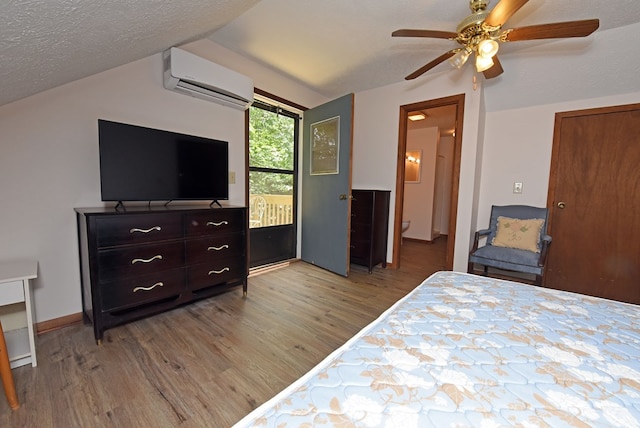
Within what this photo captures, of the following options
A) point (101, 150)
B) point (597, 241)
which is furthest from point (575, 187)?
point (101, 150)

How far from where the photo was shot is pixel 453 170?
3.06 m

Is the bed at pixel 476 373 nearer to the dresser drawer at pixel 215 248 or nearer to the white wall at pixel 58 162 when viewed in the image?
the dresser drawer at pixel 215 248

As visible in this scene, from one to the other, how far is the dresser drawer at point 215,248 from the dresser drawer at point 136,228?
0.56 feet

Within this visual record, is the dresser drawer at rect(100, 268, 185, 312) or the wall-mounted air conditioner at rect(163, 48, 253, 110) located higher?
the wall-mounted air conditioner at rect(163, 48, 253, 110)

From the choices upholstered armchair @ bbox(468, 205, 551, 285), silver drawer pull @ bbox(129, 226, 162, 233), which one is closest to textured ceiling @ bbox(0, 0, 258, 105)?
silver drawer pull @ bbox(129, 226, 162, 233)

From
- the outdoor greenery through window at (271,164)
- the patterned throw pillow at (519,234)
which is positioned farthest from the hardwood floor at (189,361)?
the patterned throw pillow at (519,234)

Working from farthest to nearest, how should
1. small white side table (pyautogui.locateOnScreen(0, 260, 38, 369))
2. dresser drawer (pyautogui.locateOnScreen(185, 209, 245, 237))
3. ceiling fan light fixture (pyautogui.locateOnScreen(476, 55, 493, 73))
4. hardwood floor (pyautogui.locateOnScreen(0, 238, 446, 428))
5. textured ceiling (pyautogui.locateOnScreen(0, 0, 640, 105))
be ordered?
dresser drawer (pyautogui.locateOnScreen(185, 209, 245, 237)), ceiling fan light fixture (pyautogui.locateOnScreen(476, 55, 493, 73)), small white side table (pyautogui.locateOnScreen(0, 260, 38, 369)), hardwood floor (pyautogui.locateOnScreen(0, 238, 446, 428)), textured ceiling (pyautogui.locateOnScreen(0, 0, 640, 105))

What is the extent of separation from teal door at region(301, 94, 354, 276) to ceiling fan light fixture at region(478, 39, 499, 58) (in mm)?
1371

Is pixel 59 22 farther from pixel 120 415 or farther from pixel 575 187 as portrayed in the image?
pixel 575 187

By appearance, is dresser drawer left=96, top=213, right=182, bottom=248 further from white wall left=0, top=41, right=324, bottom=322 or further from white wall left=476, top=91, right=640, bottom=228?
white wall left=476, top=91, right=640, bottom=228

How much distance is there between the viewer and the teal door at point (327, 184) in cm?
298

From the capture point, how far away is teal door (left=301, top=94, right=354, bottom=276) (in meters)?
2.98

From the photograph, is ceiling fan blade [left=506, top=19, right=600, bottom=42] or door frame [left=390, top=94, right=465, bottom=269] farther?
door frame [left=390, top=94, right=465, bottom=269]

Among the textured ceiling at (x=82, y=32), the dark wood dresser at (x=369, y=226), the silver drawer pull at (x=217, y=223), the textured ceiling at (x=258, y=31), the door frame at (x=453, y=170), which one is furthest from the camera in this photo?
the dark wood dresser at (x=369, y=226)
